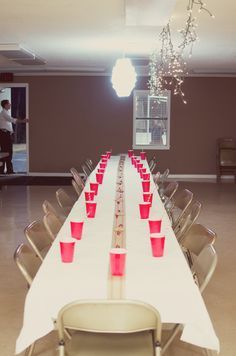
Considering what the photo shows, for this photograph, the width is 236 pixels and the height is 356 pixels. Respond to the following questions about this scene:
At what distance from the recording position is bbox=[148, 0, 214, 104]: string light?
5332 mm

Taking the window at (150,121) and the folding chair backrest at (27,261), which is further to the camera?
the window at (150,121)

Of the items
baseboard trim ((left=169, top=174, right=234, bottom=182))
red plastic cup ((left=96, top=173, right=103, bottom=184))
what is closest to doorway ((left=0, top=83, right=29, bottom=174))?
baseboard trim ((left=169, top=174, right=234, bottom=182))

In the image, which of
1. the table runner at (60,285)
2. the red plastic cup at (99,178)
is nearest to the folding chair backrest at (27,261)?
the table runner at (60,285)

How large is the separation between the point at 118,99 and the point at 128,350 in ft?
35.2

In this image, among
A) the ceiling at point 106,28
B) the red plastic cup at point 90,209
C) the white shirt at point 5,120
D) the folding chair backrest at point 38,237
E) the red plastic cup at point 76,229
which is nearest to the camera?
the red plastic cup at point 76,229

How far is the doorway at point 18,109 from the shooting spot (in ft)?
43.3

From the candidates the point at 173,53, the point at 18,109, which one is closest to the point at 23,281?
the point at 173,53

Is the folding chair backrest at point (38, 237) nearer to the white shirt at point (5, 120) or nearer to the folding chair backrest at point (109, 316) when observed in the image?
the folding chair backrest at point (109, 316)

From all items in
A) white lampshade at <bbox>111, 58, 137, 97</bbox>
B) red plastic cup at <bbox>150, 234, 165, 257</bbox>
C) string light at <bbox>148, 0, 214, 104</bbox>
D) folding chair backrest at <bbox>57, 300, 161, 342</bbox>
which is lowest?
folding chair backrest at <bbox>57, 300, 161, 342</bbox>

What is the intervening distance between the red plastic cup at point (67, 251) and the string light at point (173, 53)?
2.45 m

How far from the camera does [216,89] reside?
12961mm

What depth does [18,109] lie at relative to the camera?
15.0m

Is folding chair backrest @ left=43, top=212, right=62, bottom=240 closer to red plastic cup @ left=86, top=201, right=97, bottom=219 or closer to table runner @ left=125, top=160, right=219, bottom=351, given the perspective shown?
red plastic cup @ left=86, top=201, right=97, bottom=219

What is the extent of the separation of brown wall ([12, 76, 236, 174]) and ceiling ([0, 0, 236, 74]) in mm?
2123
